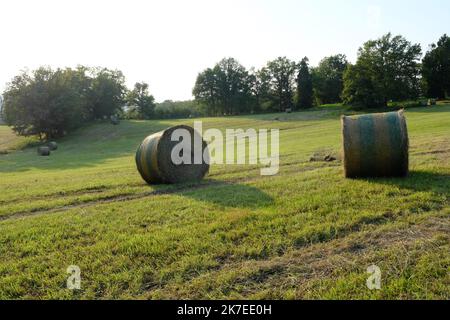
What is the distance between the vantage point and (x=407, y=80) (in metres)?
60.5

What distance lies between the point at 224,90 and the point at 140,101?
768 inches

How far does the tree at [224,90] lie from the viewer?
86.1 meters

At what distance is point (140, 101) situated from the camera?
85.5m

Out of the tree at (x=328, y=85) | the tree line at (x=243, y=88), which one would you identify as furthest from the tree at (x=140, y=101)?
the tree at (x=328, y=85)

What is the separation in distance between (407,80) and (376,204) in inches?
2425

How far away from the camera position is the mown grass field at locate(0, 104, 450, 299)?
14.0ft

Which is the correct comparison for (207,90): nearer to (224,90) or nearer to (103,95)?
(224,90)

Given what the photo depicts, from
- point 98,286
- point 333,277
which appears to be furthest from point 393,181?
point 98,286

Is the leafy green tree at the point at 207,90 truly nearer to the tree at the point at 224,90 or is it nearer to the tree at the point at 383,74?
the tree at the point at 224,90

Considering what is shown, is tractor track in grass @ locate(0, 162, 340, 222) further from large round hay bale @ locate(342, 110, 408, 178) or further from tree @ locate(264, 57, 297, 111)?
tree @ locate(264, 57, 297, 111)

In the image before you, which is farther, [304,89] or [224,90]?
[224,90]

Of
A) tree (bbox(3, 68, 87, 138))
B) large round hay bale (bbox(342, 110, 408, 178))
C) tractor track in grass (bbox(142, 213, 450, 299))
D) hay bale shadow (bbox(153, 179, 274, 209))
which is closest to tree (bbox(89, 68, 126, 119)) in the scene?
tree (bbox(3, 68, 87, 138))

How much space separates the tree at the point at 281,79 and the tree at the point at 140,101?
28.2m

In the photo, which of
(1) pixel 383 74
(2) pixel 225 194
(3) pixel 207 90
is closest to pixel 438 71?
(1) pixel 383 74
